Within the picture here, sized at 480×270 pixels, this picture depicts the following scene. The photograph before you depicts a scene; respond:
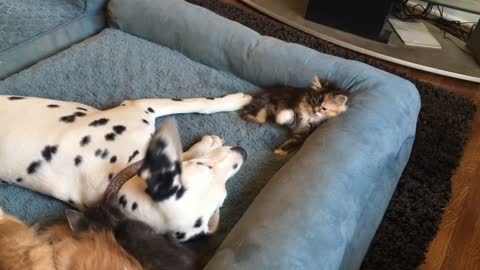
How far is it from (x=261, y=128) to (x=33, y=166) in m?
0.81

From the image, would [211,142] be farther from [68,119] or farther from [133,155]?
[68,119]

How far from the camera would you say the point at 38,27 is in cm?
188

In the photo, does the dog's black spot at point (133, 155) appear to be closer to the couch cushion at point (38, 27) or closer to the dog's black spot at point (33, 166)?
the dog's black spot at point (33, 166)

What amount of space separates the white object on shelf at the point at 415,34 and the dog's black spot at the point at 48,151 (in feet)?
7.32

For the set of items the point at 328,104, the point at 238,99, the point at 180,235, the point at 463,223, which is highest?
the point at 328,104

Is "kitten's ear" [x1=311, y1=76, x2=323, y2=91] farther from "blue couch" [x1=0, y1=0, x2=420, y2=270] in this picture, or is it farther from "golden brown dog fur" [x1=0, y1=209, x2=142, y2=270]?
"golden brown dog fur" [x1=0, y1=209, x2=142, y2=270]

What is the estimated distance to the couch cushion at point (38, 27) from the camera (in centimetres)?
182

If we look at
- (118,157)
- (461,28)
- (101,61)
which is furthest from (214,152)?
(461,28)

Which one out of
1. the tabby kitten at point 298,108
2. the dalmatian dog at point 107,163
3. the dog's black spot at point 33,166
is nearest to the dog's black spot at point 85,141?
the dalmatian dog at point 107,163

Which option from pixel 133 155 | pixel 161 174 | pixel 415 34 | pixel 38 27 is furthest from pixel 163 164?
pixel 415 34

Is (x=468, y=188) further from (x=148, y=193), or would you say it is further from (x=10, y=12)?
(x=10, y=12)

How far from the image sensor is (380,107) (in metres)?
1.63

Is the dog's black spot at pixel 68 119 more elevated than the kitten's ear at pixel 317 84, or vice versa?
the kitten's ear at pixel 317 84

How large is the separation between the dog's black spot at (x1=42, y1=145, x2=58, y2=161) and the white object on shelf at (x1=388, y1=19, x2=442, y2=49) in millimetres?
2230
